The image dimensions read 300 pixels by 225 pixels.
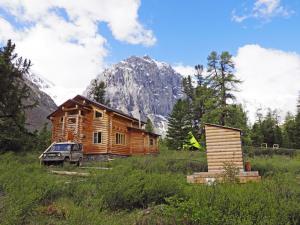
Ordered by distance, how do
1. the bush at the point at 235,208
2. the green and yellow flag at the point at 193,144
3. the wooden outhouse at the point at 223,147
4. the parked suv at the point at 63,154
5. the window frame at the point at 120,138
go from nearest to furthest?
the bush at the point at 235,208 → the wooden outhouse at the point at 223,147 → the parked suv at the point at 63,154 → the window frame at the point at 120,138 → the green and yellow flag at the point at 193,144

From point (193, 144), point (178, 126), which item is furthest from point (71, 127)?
point (178, 126)

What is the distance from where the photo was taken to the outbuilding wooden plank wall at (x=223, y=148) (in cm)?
1529

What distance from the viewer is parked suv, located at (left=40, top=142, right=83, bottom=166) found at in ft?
66.5

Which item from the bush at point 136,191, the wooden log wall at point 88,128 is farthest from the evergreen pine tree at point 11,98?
the bush at point 136,191

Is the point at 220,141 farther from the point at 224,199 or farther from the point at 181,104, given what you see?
the point at 181,104

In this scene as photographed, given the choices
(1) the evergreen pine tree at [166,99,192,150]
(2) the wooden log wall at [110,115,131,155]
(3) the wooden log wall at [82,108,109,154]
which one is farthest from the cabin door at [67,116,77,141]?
(1) the evergreen pine tree at [166,99,192,150]

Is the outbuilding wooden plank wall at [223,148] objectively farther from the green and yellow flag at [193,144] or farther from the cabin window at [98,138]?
the green and yellow flag at [193,144]

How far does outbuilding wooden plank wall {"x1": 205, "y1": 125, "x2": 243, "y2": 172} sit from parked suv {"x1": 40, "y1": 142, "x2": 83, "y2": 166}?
973 cm

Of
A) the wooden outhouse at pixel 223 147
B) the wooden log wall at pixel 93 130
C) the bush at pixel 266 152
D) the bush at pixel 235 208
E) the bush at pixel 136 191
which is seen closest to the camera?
the bush at pixel 235 208

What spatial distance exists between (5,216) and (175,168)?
44.2 ft

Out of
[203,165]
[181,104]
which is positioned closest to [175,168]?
[203,165]

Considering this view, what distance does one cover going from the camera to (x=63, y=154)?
20.8 metres

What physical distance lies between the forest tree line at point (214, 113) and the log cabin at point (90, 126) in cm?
1125

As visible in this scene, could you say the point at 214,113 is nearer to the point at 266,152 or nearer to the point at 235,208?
the point at 266,152
